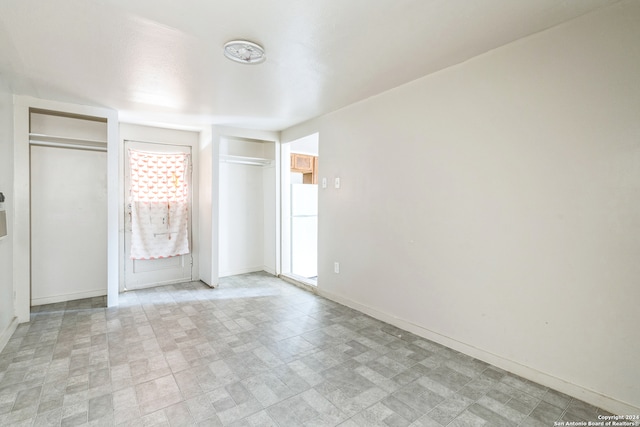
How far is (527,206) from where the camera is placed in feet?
6.72

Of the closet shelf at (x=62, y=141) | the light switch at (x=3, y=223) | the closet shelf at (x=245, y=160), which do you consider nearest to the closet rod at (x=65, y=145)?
the closet shelf at (x=62, y=141)

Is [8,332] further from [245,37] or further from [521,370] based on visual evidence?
[521,370]

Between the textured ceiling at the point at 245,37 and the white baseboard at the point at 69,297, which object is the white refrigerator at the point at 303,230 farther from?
the white baseboard at the point at 69,297

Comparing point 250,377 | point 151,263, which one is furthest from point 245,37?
point 151,263

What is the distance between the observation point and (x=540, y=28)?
6.30 ft

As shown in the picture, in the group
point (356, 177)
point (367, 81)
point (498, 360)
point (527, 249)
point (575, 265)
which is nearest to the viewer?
point (575, 265)

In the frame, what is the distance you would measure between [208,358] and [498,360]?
2.21 m

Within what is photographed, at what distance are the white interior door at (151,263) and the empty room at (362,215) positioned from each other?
35 cm

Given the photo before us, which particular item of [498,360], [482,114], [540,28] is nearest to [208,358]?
[498,360]

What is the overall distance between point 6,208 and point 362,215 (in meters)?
3.54

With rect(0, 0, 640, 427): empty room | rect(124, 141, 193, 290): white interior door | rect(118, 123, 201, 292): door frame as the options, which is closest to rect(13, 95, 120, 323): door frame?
rect(0, 0, 640, 427): empty room

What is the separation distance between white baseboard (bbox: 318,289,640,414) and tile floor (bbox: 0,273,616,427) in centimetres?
5

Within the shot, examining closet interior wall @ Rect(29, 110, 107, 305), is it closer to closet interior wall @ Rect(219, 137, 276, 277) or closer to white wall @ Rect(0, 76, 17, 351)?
white wall @ Rect(0, 76, 17, 351)

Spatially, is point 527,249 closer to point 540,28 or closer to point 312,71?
point 540,28
